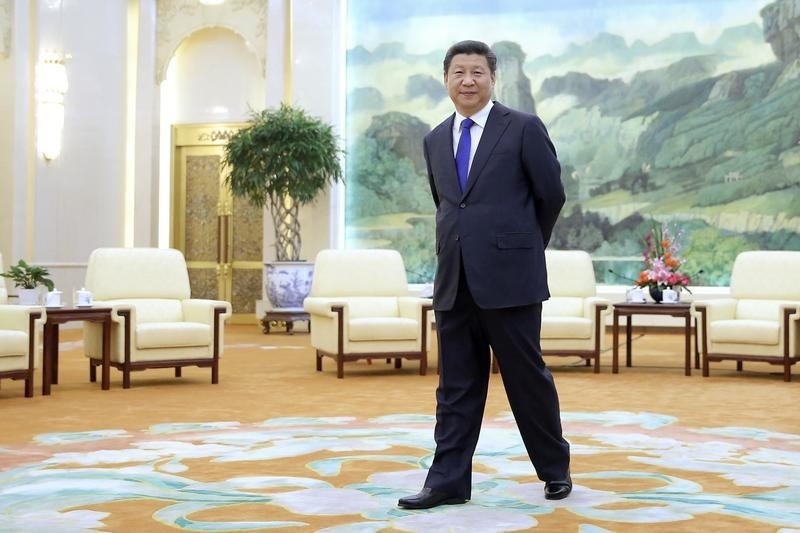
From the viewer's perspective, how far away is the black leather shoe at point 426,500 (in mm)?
3322

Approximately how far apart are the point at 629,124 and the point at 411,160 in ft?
9.01

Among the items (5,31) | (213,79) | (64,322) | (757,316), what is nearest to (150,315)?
(64,322)

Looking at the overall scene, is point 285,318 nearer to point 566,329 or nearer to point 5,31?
point 566,329

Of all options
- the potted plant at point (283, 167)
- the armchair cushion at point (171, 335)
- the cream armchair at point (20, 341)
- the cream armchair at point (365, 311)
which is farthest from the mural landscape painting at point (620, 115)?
the cream armchair at point (20, 341)

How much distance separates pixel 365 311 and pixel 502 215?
191 inches

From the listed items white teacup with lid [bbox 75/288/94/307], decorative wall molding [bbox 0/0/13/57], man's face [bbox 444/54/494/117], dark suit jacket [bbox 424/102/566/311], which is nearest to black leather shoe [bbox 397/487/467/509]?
dark suit jacket [bbox 424/102/566/311]

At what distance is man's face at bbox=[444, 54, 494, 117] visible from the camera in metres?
3.37

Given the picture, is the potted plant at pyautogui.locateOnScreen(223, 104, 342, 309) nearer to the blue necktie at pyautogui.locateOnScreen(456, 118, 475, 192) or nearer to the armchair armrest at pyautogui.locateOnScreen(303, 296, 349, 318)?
the armchair armrest at pyautogui.locateOnScreen(303, 296, 349, 318)

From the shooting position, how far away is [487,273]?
130 inches

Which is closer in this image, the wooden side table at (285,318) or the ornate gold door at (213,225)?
the wooden side table at (285,318)

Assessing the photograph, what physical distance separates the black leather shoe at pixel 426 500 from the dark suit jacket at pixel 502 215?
2.03ft

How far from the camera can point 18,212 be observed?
37.5 feet

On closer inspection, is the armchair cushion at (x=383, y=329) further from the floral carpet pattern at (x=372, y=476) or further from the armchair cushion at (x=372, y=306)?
the floral carpet pattern at (x=372, y=476)

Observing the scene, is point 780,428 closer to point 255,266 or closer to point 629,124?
point 629,124
